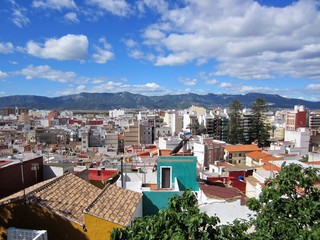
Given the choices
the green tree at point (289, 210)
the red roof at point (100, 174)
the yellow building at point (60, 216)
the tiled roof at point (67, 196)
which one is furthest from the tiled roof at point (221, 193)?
the red roof at point (100, 174)

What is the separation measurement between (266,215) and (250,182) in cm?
1053

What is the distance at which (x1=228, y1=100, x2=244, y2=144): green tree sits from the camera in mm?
52125

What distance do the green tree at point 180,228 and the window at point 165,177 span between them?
28.1 ft

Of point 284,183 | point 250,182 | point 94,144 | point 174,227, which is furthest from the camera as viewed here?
point 94,144

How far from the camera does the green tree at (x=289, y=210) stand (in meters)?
4.73

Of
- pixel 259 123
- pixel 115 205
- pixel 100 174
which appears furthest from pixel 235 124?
pixel 115 205

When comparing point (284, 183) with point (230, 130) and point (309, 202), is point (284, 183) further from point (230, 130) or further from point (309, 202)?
point (230, 130)

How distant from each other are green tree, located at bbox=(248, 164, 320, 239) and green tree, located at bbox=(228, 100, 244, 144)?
46833 mm

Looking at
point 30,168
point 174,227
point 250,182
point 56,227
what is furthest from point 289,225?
point 250,182

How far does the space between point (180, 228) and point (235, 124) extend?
4975cm

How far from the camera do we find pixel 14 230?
6.77 m

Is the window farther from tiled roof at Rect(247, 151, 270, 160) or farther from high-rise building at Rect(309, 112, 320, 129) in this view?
high-rise building at Rect(309, 112, 320, 129)

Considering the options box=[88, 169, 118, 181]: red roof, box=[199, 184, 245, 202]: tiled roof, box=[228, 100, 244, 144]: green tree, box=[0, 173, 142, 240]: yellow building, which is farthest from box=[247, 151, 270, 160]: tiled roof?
box=[0, 173, 142, 240]: yellow building

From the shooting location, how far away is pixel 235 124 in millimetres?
52000
